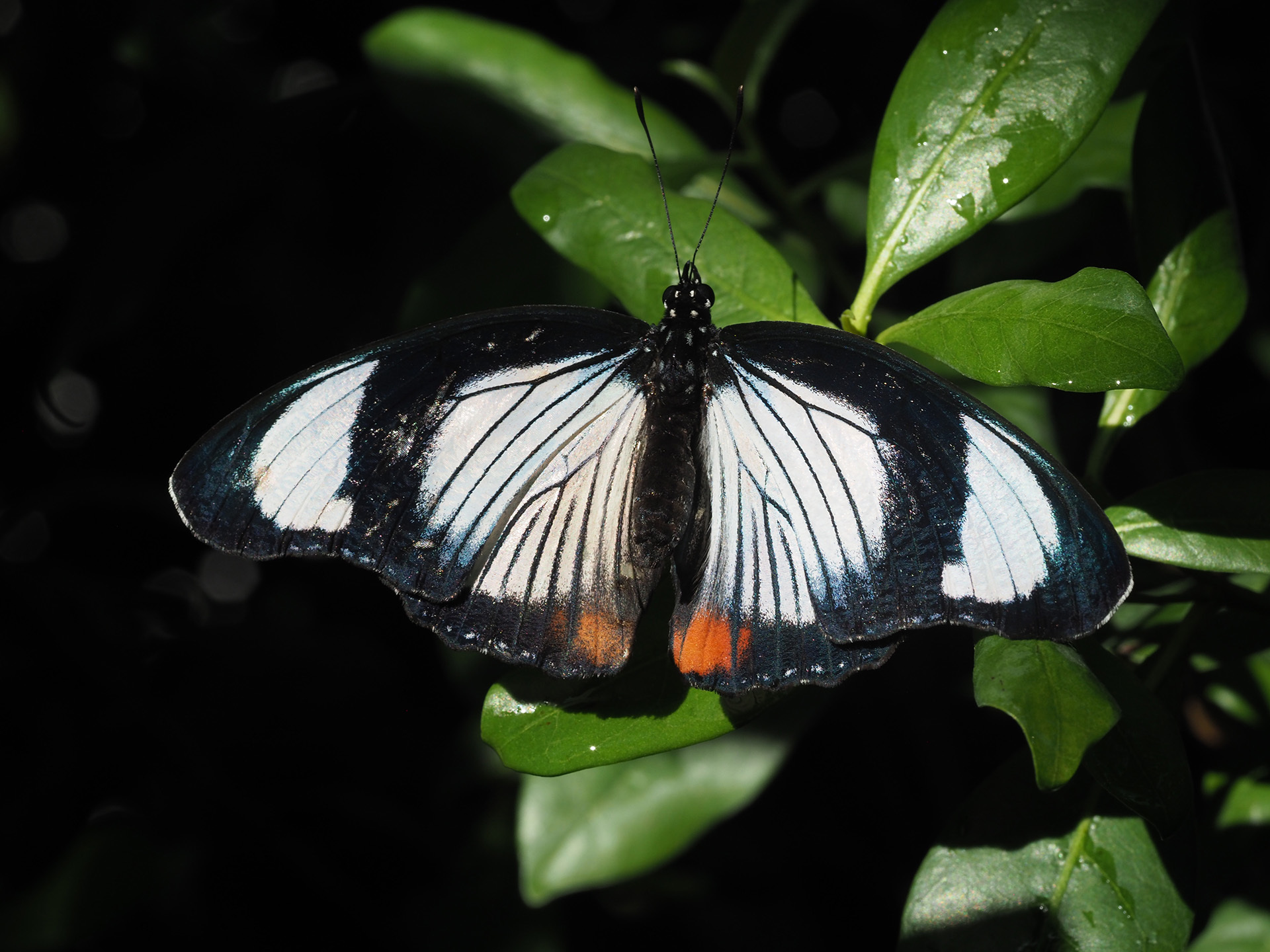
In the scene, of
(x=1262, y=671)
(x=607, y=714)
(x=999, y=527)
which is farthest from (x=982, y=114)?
(x=1262, y=671)

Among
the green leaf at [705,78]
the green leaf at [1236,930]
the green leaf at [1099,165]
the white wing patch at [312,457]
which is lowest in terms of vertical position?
the green leaf at [1236,930]

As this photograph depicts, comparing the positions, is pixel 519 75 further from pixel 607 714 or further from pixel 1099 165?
pixel 607 714

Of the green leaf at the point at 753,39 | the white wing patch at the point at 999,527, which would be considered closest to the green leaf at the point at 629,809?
the white wing patch at the point at 999,527

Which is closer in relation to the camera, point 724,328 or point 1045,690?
point 1045,690

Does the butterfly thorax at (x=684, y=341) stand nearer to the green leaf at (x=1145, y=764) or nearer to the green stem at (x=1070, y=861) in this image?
the green leaf at (x=1145, y=764)

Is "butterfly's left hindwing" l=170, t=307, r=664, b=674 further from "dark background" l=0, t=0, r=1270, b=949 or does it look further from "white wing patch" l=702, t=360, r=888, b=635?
"dark background" l=0, t=0, r=1270, b=949

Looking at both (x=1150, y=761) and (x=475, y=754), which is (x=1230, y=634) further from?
(x=475, y=754)

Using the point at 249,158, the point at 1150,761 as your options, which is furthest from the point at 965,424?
the point at 249,158
